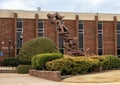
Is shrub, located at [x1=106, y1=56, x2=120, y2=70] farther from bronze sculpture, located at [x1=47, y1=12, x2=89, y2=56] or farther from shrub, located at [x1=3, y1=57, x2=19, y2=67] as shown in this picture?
shrub, located at [x1=3, y1=57, x2=19, y2=67]

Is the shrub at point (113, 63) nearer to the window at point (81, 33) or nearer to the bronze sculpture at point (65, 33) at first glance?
the bronze sculpture at point (65, 33)

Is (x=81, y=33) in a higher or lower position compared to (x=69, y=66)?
higher

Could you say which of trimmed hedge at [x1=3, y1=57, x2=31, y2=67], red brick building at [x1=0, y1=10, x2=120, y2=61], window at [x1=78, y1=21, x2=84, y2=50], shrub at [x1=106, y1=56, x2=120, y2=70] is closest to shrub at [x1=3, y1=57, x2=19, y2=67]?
trimmed hedge at [x1=3, y1=57, x2=31, y2=67]

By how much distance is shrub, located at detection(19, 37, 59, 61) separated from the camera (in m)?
43.5

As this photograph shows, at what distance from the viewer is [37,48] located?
44625 mm

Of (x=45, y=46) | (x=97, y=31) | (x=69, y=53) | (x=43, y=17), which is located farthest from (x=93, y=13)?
(x=69, y=53)

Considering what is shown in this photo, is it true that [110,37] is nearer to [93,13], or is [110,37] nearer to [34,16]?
[93,13]

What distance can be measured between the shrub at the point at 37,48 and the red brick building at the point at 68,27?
1740cm

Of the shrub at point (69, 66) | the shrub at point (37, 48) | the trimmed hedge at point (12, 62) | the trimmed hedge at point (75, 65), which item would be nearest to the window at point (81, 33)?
the trimmed hedge at point (12, 62)

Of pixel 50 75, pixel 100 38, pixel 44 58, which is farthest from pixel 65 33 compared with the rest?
pixel 100 38

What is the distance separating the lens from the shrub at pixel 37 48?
143 ft

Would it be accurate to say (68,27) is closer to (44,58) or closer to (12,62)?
(12,62)

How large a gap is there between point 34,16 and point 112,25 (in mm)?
14352

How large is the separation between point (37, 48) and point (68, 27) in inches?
981
